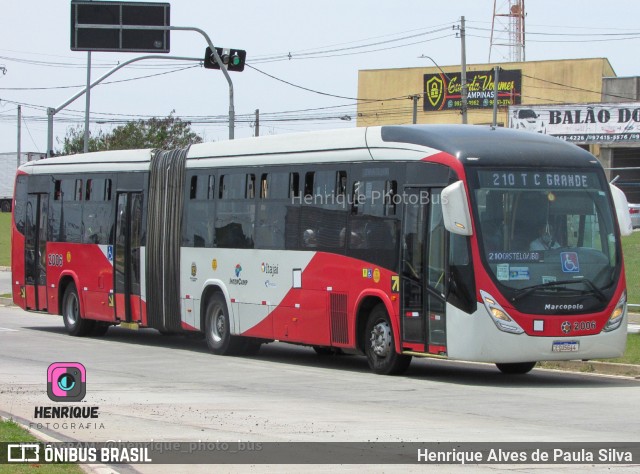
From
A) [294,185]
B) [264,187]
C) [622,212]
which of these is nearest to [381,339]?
[294,185]

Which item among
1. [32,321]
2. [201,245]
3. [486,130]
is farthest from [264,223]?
[32,321]

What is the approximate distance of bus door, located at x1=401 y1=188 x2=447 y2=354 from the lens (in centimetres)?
1688

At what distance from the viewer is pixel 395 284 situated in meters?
17.5

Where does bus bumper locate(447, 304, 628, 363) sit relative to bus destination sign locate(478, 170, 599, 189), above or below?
below

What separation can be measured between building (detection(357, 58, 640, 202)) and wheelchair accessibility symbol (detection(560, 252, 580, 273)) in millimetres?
43683

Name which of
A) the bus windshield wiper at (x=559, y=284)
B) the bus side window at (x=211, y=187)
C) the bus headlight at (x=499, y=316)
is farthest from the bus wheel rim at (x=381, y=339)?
the bus side window at (x=211, y=187)

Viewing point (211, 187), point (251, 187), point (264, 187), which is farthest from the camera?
point (211, 187)

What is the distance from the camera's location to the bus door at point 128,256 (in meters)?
23.8

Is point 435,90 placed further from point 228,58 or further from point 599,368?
point 599,368

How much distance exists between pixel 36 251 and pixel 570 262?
1386cm

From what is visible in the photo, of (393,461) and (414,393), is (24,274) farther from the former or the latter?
(393,461)

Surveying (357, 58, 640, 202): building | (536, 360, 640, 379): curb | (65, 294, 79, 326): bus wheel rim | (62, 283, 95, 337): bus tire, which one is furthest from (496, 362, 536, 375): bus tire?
(357, 58, 640, 202): building

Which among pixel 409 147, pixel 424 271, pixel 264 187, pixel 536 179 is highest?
pixel 409 147

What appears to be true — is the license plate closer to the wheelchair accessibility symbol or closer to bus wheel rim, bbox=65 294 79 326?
the wheelchair accessibility symbol
